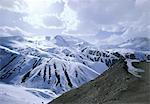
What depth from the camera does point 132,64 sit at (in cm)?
5406

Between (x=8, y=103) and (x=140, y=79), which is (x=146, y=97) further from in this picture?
(x=8, y=103)

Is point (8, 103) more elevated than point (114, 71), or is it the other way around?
point (114, 71)

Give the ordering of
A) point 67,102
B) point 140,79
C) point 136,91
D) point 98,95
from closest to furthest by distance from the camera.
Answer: point 136,91
point 140,79
point 98,95
point 67,102

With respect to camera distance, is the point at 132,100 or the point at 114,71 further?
the point at 114,71

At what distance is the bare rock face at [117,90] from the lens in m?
38.2

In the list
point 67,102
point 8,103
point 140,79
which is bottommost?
point 8,103

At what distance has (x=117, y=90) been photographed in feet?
142

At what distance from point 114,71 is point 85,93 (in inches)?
234

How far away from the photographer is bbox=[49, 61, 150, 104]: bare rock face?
3825 centimetres

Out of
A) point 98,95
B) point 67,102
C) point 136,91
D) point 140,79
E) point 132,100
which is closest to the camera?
point 132,100

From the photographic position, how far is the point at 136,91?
132ft

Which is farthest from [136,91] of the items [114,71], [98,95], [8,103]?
[8,103]

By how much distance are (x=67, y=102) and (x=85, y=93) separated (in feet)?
10.5

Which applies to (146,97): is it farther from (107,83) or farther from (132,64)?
(132,64)
